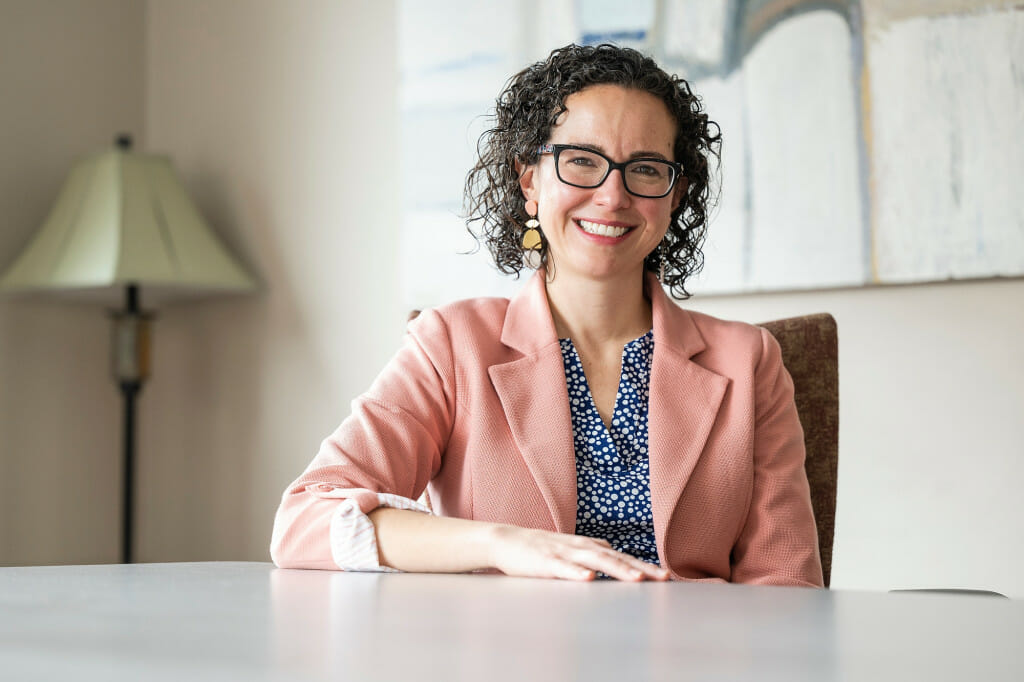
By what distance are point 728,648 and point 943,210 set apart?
183 centimetres

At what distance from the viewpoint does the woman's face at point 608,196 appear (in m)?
1.53

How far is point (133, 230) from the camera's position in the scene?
278 centimetres

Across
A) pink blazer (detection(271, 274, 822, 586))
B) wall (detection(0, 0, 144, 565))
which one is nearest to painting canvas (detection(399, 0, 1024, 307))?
pink blazer (detection(271, 274, 822, 586))

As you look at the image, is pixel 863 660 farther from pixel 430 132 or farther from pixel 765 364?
pixel 430 132

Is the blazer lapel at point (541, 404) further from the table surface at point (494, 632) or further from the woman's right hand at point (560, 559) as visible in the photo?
the table surface at point (494, 632)

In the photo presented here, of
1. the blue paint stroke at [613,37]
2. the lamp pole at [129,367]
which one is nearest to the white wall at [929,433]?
the blue paint stroke at [613,37]

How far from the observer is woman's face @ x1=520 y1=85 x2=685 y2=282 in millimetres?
1527

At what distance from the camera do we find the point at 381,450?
134cm

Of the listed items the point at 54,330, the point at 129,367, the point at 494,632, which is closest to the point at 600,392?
the point at 494,632

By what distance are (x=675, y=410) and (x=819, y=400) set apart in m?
0.36

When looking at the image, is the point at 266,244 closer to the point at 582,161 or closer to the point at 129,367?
the point at 129,367

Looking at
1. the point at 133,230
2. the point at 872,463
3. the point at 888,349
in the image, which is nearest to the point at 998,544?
the point at 872,463

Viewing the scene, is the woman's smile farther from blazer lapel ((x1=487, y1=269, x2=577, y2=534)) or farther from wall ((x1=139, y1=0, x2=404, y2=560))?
wall ((x1=139, y1=0, x2=404, y2=560))

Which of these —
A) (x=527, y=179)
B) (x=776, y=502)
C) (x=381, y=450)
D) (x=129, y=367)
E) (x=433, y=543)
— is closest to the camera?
(x=433, y=543)
